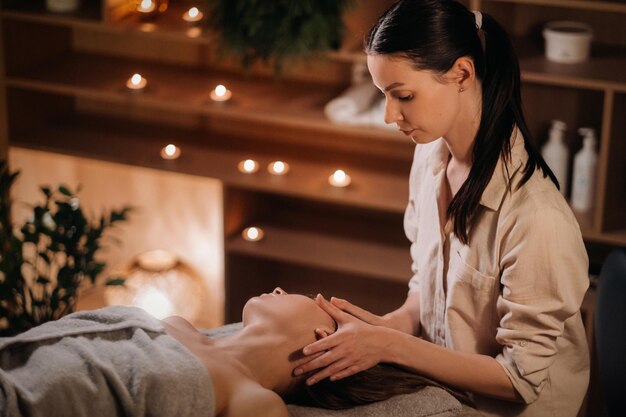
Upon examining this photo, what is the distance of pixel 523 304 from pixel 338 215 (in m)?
1.92

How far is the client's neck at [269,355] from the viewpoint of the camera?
183 centimetres

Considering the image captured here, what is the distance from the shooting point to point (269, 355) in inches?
72.7

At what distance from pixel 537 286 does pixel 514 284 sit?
4 centimetres

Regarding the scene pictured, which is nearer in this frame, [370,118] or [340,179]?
[370,118]

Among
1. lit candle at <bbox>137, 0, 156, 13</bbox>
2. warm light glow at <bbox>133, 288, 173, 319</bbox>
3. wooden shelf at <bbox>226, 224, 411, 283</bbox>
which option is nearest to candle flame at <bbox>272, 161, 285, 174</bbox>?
wooden shelf at <bbox>226, 224, 411, 283</bbox>

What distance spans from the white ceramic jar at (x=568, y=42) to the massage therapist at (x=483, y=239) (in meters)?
1.22

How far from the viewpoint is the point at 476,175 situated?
1791 millimetres

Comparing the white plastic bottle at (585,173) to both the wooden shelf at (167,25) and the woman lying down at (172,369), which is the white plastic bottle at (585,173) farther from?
the woman lying down at (172,369)

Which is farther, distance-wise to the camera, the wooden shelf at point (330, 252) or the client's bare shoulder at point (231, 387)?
the wooden shelf at point (330, 252)

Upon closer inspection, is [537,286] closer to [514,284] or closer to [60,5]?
[514,284]

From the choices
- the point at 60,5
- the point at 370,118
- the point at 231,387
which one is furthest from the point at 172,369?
the point at 60,5

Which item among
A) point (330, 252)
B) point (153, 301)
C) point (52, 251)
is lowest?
point (153, 301)

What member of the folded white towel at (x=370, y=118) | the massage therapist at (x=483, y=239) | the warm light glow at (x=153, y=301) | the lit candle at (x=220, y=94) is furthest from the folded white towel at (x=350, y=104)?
the massage therapist at (x=483, y=239)

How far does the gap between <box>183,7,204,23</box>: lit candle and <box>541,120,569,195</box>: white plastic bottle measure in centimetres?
126
